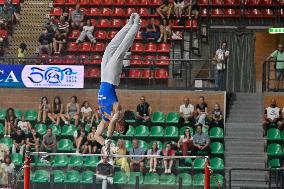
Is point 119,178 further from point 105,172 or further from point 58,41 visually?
point 58,41

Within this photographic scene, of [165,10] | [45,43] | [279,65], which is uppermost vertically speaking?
[165,10]

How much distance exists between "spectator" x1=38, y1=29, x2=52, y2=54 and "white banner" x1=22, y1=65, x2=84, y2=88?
1948mm

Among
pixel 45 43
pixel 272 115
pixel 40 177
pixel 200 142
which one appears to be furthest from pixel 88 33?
pixel 40 177

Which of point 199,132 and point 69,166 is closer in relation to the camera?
point 69,166

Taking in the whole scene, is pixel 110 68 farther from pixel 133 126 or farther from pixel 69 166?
pixel 133 126

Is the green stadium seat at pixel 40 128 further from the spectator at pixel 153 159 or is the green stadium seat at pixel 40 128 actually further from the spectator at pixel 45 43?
the spectator at pixel 153 159

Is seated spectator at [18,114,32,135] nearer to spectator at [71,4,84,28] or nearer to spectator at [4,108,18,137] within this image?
spectator at [4,108,18,137]

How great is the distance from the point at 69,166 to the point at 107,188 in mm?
1398

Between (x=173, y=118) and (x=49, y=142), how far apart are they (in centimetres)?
398

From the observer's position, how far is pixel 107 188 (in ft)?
61.5

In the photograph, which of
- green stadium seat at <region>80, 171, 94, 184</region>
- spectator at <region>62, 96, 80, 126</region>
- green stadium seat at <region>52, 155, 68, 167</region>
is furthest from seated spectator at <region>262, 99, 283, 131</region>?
green stadium seat at <region>80, 171, 94, 184</region>

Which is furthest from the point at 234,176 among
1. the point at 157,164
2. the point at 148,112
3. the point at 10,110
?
the point at 10,110

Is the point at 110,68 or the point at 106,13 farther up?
the point at 106,13

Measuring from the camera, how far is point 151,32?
30.6 m
